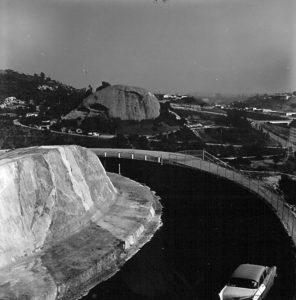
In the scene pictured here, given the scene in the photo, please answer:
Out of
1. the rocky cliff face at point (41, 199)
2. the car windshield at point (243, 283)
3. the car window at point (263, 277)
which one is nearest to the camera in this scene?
the car windshield at point (243, 283)

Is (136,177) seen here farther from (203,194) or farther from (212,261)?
(212,261)

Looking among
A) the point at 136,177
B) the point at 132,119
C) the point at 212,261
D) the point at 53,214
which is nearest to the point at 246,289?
the point at 212,261

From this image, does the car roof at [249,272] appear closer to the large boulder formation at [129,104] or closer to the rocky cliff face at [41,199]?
the rocky cliff face at [41,199]

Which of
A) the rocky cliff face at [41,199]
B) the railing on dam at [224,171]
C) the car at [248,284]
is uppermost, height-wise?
the rocky cliff face at [41,199]

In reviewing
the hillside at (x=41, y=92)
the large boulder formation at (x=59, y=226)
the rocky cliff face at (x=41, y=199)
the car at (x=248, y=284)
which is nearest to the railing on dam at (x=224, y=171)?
the car at (x=248, y=284)

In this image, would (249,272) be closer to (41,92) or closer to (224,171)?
(224,171)

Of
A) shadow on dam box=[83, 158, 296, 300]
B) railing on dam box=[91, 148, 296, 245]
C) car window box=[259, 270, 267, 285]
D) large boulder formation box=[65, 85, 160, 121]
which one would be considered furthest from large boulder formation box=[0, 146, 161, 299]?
large boulder formation box=[65, 85, 160, 121]

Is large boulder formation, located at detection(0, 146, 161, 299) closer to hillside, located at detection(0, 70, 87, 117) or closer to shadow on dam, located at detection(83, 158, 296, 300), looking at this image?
shadow on dam, located at detection(83, 158, 296, 300)

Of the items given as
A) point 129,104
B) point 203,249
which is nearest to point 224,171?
point 203,249
